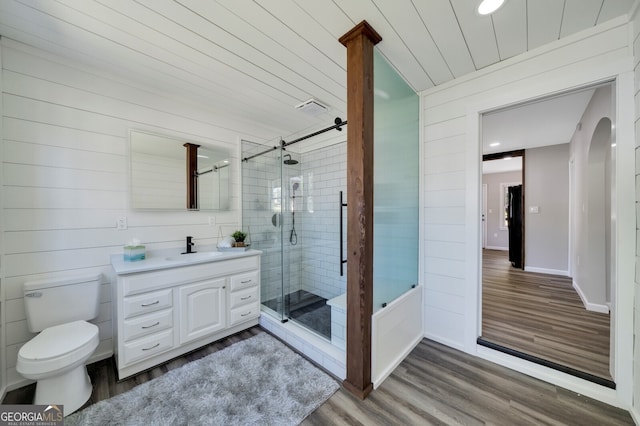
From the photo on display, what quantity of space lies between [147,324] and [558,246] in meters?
6.51

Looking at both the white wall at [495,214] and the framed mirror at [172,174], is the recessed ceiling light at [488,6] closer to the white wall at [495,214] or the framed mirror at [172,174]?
the framed mirror at [172,174]

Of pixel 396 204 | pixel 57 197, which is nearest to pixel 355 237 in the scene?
pixel 396 204

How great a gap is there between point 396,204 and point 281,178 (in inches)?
59.3

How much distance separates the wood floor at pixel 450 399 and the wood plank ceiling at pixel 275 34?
2518 millimetres

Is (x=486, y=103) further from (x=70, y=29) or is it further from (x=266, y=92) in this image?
(x=70, y=29)

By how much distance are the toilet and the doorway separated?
312cm

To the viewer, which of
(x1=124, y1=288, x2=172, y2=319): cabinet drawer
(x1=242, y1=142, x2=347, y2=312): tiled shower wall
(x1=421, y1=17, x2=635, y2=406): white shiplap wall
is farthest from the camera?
(x1=242, y1=142, x2=347, y2=312): tiled shower wall

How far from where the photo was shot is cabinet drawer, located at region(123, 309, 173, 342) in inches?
71.6

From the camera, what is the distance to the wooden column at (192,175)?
2.60 metres

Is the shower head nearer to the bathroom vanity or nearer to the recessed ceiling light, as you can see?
the bathroom vanity

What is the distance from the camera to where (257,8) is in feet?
4.66

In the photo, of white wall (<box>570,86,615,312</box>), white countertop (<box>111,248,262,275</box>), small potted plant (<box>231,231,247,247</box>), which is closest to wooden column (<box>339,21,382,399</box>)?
white countertop (<box>111,248,262,275</box>)

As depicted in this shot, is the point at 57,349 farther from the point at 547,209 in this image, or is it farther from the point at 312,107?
the point at 547,209

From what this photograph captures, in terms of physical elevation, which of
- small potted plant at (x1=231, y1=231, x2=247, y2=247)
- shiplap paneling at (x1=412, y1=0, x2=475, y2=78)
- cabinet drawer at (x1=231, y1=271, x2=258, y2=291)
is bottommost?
cabinet drawer at (x1=231, y1=271, x2=258, y2=291)
